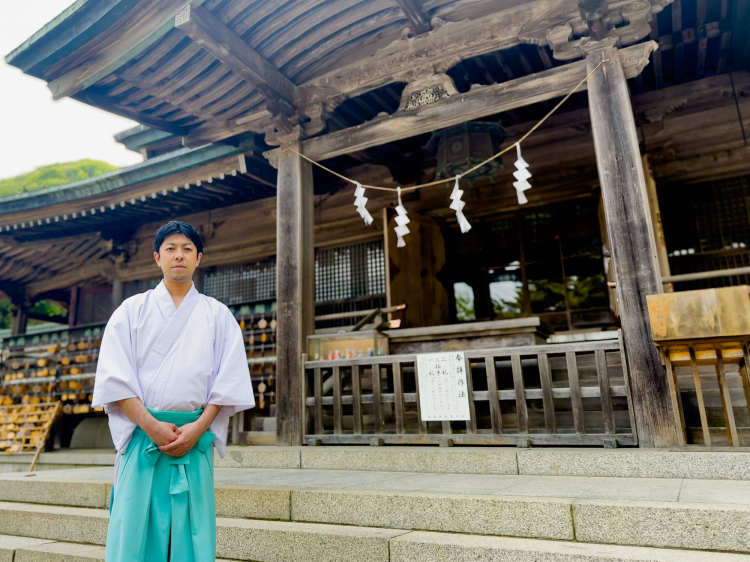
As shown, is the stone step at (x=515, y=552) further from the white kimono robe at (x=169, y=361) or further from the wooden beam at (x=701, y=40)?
the wooden beam at (x=701, y=40)

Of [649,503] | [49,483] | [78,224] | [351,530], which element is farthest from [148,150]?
[649,503]

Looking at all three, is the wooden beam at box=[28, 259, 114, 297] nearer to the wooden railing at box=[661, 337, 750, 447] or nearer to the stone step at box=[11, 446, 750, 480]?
the stone step at box=[11, 446, 750, 480]

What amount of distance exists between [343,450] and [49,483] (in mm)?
2649

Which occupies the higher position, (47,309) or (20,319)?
(47,309)

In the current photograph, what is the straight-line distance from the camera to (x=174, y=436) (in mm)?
2160

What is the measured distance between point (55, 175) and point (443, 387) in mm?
33637

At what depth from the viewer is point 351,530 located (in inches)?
118

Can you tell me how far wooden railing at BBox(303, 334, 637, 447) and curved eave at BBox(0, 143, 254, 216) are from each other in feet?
13.0

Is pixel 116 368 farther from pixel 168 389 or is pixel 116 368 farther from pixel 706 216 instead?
pixel 706 216

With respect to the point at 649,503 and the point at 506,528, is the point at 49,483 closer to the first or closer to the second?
the point at 506,528

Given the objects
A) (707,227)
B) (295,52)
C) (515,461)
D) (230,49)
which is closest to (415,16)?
(295,52)

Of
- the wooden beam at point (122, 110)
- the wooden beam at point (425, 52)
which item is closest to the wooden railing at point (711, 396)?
the wooden beam at point (425, 52)

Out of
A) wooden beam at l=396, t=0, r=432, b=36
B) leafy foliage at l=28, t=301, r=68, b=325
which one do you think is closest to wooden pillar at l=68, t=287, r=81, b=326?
leafy foliage at l=28, t=301, r=68, b=325

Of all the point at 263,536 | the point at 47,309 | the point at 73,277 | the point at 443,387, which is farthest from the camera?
the point at 47,309
